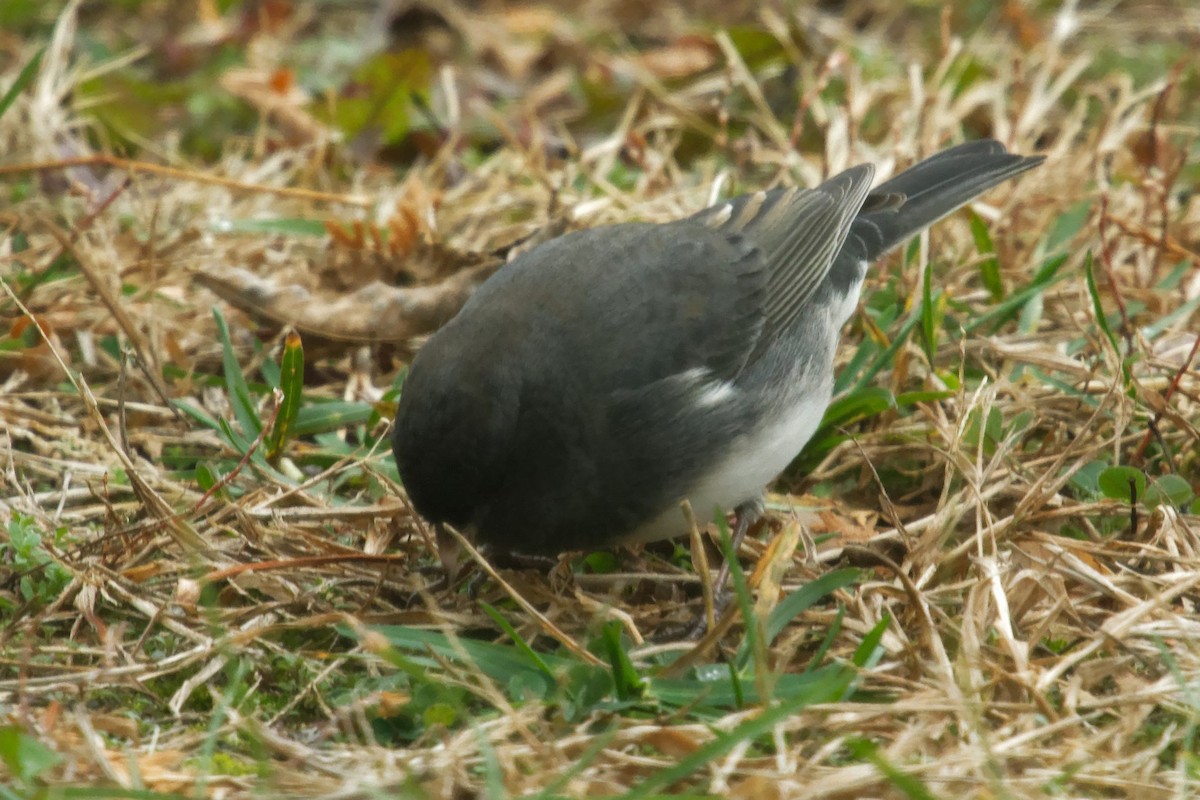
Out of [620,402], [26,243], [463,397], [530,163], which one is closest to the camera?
[463,397]

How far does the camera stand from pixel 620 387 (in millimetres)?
3383

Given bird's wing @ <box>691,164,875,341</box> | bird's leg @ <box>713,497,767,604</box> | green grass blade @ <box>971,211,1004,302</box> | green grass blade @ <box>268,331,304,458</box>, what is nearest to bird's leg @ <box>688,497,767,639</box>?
bird's leg @ <box>713,497,767,604</box>

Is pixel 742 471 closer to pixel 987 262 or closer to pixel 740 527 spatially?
pixel 740 527

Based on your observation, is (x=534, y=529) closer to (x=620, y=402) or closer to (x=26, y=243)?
(x=620, y=402)

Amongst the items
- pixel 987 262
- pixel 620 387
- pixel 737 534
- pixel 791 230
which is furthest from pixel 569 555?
pixel 987 262

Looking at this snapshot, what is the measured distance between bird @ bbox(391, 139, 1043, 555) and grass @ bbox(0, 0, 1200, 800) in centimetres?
25

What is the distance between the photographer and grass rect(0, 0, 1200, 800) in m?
2.75

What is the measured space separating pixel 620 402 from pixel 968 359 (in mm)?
1657

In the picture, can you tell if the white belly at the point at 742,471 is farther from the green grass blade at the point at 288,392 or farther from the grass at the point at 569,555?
the green grass blade at the point at 288,392

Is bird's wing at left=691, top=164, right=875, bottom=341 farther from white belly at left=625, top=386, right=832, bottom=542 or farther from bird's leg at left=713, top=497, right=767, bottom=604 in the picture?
bird's leg at left=713, top=497, right=767, bottom=604

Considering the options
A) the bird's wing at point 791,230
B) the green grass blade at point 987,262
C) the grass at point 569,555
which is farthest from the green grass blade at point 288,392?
the green grass blade at point 987,262

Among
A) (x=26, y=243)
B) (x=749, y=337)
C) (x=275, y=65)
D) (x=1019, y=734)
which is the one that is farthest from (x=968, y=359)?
(x=275, y=65)

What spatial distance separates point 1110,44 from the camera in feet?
23.8

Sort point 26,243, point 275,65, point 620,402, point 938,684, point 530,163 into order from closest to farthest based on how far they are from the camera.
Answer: point 938,684 → point 620,402 → point 26,243 → point 530,163 → point 275,65
